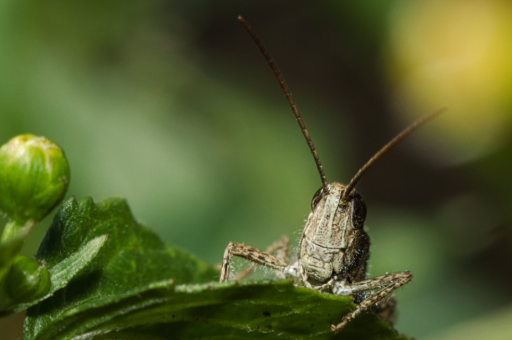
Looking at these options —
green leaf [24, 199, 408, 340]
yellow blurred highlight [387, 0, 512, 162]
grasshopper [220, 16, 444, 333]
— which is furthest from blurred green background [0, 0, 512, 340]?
green leaf [24, 199, 408, 340]

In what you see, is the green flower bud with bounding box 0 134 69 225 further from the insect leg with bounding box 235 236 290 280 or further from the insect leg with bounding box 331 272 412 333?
the insect leg with bounding box 235 236 290 280

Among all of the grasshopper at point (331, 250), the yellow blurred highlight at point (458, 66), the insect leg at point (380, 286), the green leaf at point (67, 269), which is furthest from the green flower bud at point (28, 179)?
the yellow blurred highlight at point (458, 66)

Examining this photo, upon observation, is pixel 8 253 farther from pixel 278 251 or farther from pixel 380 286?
pixel 278 251

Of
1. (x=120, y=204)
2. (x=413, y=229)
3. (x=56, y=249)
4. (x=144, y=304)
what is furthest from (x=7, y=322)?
(x=413, y=229)

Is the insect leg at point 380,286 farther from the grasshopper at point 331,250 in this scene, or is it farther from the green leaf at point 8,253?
the green leaf at point 8,253

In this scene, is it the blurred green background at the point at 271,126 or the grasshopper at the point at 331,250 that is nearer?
the grasshopper at the point at 331,250

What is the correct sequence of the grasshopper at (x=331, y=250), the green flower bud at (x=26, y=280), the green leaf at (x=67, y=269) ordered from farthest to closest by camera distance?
the grasshopper at (x=331, y=250), the green leaf at (x=67, y=269), the green flower bud at (x=26, y=280)
